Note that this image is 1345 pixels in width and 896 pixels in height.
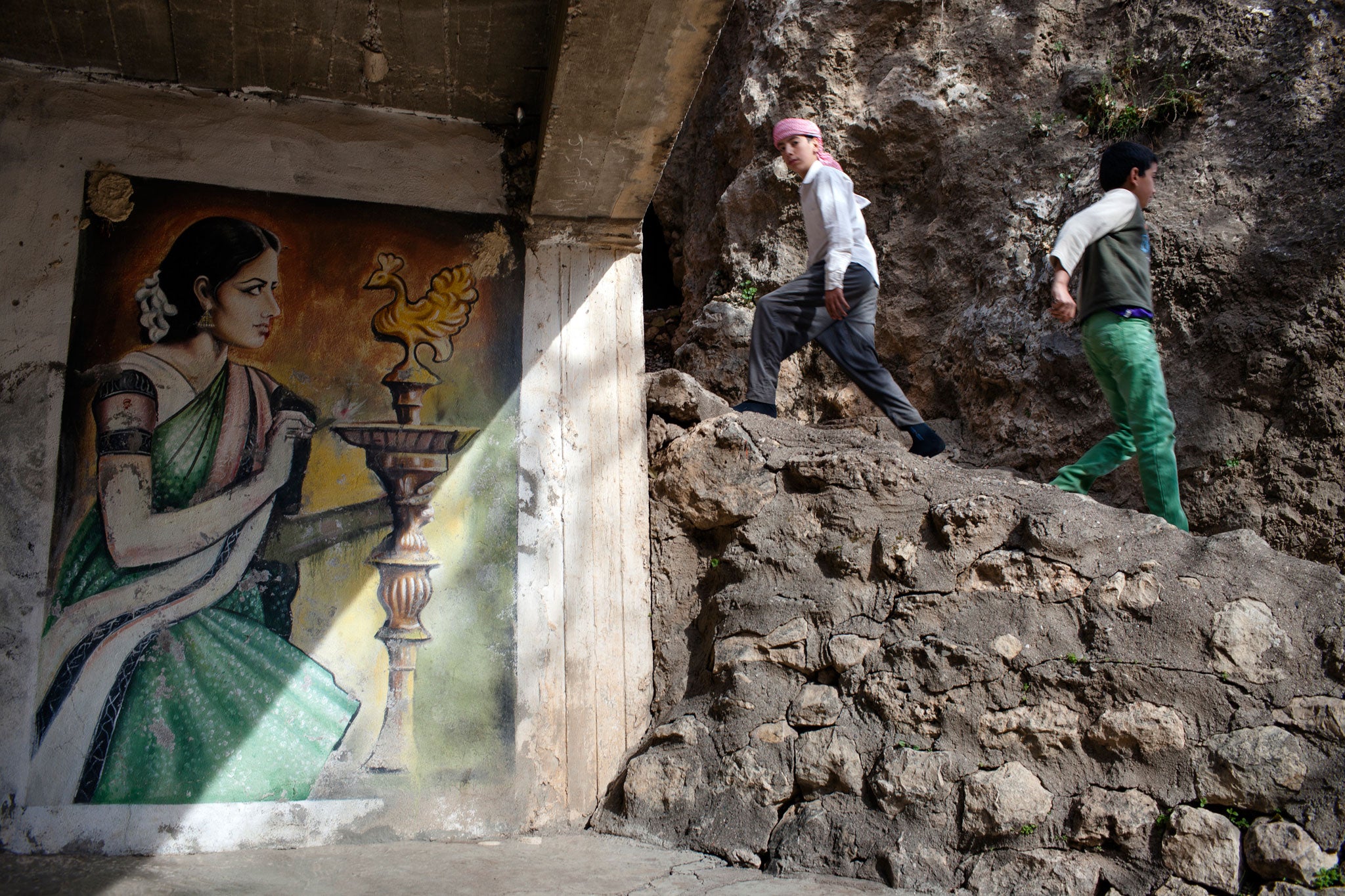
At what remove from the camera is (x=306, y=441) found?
3754 mm

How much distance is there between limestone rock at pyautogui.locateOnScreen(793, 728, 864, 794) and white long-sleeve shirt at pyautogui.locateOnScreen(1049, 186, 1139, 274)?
2.11m

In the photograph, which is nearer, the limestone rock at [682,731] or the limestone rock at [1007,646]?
the limestone rock at [1007,646]

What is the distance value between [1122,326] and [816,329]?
129cm

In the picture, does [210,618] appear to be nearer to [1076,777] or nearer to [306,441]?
Answer: [306,441]

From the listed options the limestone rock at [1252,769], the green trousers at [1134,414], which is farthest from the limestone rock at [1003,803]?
the green trousers at [1134,414]

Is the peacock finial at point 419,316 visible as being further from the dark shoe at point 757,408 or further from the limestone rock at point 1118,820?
the limestone rock at point 1118,820

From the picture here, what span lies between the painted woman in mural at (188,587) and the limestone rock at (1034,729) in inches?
90.4

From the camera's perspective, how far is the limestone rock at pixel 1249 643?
118 inches

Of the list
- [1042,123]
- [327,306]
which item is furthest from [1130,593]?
[1042,123]

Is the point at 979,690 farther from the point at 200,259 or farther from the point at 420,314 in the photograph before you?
the point at 200,259

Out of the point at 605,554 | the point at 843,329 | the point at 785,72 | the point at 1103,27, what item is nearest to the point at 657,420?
the point at 605,554

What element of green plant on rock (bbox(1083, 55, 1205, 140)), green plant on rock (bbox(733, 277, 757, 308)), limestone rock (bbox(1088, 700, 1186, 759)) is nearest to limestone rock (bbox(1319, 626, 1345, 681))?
limestone rock (bbox(1088, 700, 1186, 759))

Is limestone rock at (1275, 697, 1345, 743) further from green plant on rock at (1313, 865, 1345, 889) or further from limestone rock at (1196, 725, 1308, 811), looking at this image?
green plant on rock at (1313, 865, 1345, 889)

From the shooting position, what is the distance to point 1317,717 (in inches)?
113
